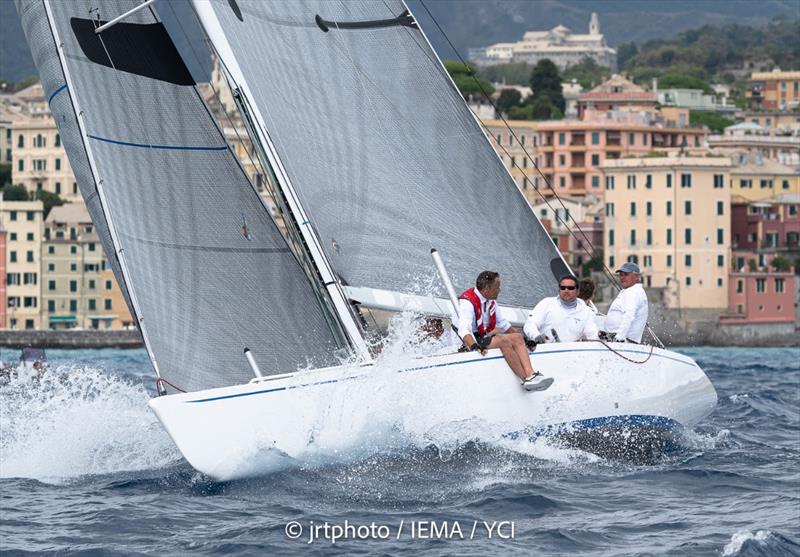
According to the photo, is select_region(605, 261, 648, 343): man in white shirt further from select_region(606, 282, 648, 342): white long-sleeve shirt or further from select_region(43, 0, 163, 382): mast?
select_region(43, 0, 163, 382): mast

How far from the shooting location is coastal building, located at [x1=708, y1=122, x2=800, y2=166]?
342 ft

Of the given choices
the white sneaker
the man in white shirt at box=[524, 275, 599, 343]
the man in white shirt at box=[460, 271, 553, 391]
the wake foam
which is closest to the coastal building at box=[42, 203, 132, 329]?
the wake foam

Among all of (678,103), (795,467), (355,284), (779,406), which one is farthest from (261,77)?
(678,103)

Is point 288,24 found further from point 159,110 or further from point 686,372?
point 686,372

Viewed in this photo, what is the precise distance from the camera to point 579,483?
12641mm

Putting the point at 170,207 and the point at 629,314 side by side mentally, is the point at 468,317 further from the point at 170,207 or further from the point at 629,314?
the point at 170,207

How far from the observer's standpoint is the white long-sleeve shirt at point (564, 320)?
1359 centimetres

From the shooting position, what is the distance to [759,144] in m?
107

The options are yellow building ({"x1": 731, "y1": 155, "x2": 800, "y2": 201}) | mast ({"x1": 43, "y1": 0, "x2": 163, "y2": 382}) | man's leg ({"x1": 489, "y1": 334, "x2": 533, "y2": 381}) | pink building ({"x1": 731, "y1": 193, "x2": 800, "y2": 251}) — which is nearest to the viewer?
man's leg ({"x1": 489, "y1": 334, "x2": 533, "y2": 381})

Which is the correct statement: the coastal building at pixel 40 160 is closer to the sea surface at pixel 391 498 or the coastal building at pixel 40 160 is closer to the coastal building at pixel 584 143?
the coastal building at pixel 584 143

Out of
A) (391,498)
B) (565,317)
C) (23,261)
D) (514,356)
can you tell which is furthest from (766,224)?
(391,498)

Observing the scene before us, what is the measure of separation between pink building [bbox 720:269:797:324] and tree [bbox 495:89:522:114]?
44.9m

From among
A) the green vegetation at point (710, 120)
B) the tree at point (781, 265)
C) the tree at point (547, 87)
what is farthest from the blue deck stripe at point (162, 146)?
the green vegetation at point (710, 120)

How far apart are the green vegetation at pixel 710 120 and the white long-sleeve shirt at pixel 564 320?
116571 millimetres
